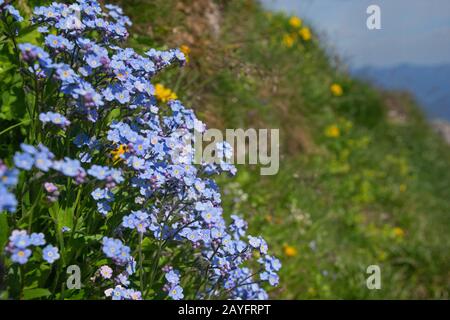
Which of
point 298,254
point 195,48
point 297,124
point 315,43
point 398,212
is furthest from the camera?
point 315,43

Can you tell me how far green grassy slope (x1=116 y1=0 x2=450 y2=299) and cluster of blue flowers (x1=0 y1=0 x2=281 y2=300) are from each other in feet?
4.16

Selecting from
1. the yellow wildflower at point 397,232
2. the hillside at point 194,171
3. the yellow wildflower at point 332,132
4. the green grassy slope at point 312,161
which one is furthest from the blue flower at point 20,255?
the yellow wildflower at point 332,132

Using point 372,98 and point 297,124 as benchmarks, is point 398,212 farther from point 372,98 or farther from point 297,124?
point 372,98

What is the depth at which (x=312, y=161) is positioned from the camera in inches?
254

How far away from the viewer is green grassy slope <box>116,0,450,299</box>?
4145mm

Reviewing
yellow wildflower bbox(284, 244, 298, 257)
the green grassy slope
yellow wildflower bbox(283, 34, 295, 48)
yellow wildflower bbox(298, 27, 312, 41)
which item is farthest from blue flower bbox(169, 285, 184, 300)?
yellow wildflower bbox(298, 27, 312, 41)

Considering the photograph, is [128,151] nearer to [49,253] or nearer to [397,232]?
[49,253]

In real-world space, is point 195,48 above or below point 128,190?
above

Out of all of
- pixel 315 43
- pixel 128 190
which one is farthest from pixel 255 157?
pixel 315 43

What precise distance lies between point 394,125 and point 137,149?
348 inches

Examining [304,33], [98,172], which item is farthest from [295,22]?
[98,172]

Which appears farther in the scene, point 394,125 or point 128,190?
point 394,125

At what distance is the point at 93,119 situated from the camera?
78.2 inches

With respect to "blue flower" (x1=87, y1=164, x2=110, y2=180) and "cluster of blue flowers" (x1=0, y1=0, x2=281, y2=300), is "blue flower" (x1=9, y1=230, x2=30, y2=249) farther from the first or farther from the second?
"blue flower" (x1=87, y1=164, x2=110, y2=180)
